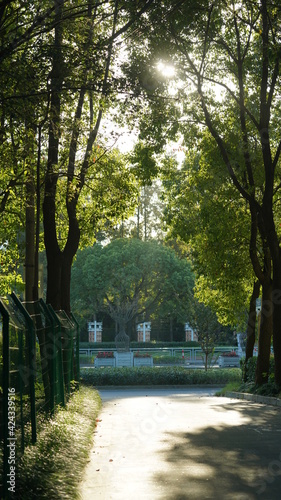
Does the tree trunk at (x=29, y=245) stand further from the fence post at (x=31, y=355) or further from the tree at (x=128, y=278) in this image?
the tree at (x=128, y=278)

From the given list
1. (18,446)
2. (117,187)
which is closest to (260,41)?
(117,187)

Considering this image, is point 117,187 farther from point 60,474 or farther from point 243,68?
point 60,474

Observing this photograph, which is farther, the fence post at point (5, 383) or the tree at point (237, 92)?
the tree at point (237, 92)

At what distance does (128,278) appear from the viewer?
58.3 m

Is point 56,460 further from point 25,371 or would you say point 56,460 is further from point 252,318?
point 252,318

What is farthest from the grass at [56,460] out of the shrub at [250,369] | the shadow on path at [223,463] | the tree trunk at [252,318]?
the tree trunk at [252,318]

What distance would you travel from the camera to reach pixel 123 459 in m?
9.52

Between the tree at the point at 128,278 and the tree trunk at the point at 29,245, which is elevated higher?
the tree at the point at 128,278

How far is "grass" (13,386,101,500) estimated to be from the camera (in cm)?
699

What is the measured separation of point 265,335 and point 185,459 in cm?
1632

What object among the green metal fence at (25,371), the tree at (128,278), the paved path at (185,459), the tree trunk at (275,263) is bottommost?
the paved path at (185,459)

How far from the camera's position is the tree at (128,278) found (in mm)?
59094

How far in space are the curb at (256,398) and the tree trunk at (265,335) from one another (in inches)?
30.4

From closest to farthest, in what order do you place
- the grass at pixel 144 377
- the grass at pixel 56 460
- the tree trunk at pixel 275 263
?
the grass at pixel 56 460, the tree trunk at pixel 275 263, the grass at pixel 144 377
